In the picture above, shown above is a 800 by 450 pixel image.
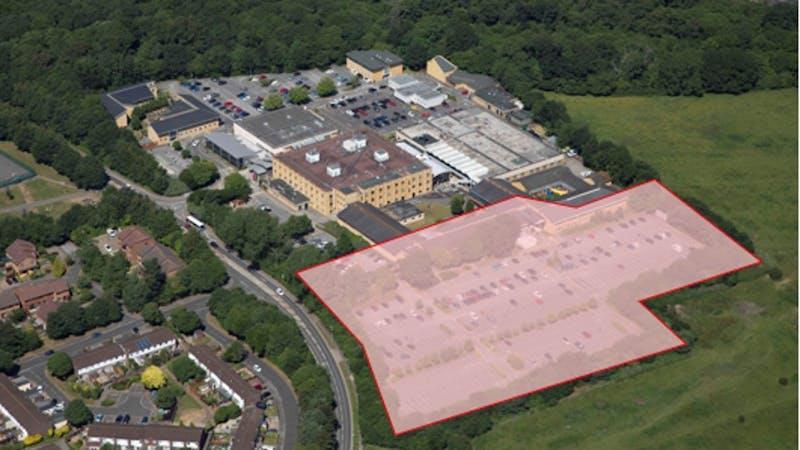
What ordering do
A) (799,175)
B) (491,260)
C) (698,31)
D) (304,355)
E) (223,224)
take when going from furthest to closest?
1. (698,31)
2. (799,175)
3. (223,224)
4. (304,355)
5. (491,260)

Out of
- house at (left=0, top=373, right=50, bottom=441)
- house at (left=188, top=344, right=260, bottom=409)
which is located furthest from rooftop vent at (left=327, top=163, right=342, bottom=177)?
house at (left=0, top=373, right=50, bottom=441)

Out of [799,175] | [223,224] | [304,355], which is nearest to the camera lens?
[304,355]

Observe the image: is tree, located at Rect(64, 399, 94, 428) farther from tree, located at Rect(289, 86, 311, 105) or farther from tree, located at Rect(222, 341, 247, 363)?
tree, located at Rect(289, 86, 311, 105)

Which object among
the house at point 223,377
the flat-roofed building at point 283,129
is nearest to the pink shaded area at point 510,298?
the house at point 223,377

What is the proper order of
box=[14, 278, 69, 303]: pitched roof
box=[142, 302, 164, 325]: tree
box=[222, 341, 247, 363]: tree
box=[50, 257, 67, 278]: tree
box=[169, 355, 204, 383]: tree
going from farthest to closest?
box=[50, 257, 67, 278]: tree → box=[14, 278, 69, 303]: pitched roof → box=[142, 302, 164, 325]: tree → box=[222, 341, 247, 363]: tree → box=[169, 355, 204, 383]: tree

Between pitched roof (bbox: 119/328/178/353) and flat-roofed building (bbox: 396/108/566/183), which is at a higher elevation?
flat-roofed building (bbox: 396/108/566/183)

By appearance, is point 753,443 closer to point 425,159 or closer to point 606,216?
point 606,216

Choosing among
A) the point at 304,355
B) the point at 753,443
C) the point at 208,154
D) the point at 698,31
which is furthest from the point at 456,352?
the point at 698,31

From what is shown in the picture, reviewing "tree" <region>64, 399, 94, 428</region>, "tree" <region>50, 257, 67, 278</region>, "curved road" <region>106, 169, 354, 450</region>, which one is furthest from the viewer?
"tree" <region>50, 257, 67, 278</region>
